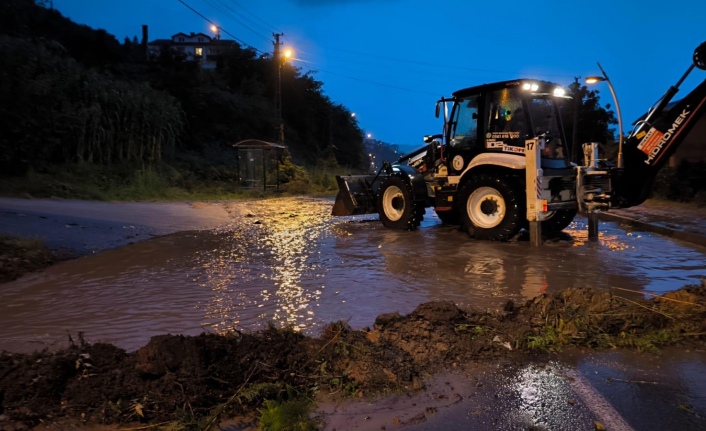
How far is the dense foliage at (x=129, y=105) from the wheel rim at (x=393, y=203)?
1378cm

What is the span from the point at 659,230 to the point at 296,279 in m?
9.23

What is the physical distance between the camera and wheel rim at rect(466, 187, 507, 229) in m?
11.4

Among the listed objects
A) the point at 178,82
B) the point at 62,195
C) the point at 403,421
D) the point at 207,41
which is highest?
the point at 207,41

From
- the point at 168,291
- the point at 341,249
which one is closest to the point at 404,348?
the point at 168,291

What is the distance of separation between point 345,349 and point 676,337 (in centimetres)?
317

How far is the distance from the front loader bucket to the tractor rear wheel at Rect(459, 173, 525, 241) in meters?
3.18

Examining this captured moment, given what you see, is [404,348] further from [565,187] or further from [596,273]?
[565,187]

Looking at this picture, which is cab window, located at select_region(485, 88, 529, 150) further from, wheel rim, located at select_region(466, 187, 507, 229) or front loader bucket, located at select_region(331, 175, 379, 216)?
front loader bucket, located at select_region(331, 175, 379, 216)

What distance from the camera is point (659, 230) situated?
12812mm

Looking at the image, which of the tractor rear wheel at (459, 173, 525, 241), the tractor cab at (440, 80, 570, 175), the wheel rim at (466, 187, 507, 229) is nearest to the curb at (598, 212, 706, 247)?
the tractor cab at (440, 80, 570, 175)

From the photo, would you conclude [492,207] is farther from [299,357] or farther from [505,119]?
[299,357]

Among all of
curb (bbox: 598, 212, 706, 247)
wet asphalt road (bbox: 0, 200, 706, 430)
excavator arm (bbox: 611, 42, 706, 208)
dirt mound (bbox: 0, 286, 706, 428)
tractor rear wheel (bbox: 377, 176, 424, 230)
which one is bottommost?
wet asphalt road (bbox: 0, 200, 706, 430)

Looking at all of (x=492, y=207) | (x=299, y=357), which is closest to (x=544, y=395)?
(x=299, y=357)

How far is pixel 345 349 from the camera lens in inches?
178
